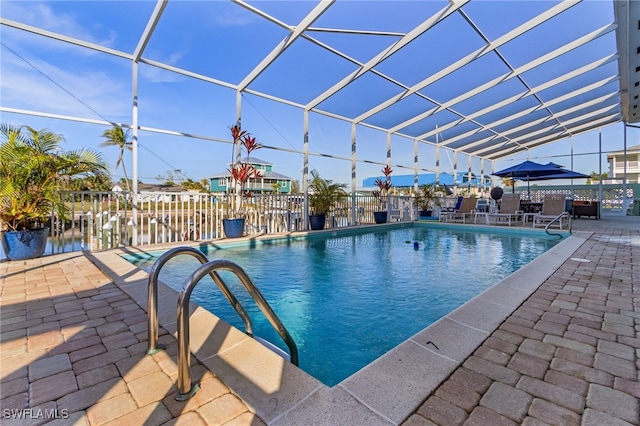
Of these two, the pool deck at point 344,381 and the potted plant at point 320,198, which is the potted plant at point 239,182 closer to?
the potted plant at point 320,198

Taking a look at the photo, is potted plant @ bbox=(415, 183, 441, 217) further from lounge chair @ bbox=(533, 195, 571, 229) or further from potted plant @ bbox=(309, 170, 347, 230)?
potted plant @ bbox=(309, 170, 347, 230)

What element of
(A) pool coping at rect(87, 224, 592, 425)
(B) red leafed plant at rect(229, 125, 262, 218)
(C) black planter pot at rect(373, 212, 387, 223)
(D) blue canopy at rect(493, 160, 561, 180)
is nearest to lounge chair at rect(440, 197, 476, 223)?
(D) blue canopy at rect(493, 160, 561, 180)

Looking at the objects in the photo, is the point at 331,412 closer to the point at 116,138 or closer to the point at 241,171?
the point at 241,171

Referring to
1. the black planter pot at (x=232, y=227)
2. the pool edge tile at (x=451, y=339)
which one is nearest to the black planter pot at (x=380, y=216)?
the black planter pot at (x=232, y=227)

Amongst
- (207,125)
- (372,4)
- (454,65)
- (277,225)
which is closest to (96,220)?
(277,225)

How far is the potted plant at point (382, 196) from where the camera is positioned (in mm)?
10492

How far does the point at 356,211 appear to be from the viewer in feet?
34.2

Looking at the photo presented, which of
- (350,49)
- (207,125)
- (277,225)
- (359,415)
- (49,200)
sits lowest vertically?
(359,415)

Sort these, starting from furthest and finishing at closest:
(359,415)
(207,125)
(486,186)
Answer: (486,186), (207,125), (359,415)

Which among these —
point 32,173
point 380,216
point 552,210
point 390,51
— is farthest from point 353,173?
point 32,173

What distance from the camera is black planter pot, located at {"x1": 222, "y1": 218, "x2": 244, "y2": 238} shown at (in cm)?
687

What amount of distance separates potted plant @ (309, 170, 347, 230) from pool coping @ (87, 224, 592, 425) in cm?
601

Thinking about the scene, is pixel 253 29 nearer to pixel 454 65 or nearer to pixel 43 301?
pixel 454 65

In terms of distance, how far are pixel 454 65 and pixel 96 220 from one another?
28.8 feet
